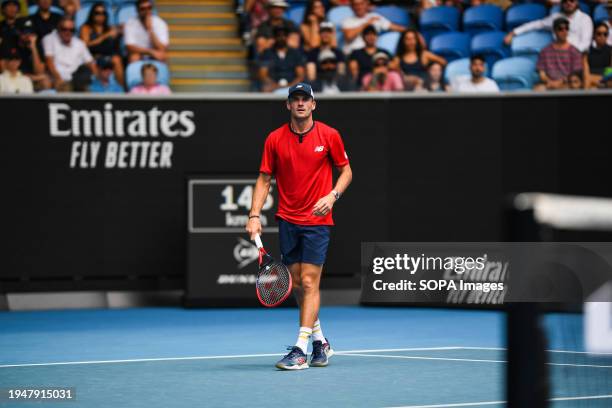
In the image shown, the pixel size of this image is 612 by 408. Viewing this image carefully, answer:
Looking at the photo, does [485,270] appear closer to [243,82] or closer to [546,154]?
[546,154]

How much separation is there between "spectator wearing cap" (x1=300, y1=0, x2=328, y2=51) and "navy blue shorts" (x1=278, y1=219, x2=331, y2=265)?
6304mm

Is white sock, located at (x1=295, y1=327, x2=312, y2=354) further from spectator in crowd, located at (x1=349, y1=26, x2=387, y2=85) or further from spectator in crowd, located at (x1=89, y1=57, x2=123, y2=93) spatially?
spectator in crowd, located at (x1=89, y1=57, x2=123, y2=93)

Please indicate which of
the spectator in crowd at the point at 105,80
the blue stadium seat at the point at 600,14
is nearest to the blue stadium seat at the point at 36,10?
the spectator in crowd at the point at 105,80

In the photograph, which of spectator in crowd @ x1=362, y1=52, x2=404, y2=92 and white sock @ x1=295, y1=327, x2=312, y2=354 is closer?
white sock @ x1=295, y1=327, x2=312, y2=354

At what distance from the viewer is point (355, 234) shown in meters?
14.6

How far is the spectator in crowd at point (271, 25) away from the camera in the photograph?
15266 mm

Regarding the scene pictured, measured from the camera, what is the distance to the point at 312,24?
51.7ft

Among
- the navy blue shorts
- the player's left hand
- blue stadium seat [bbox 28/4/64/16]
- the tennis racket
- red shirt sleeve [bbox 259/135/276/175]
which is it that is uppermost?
blue stadium seat [bbox 28/4/64/16]

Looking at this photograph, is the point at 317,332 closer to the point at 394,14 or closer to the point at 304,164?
the point at 304,164

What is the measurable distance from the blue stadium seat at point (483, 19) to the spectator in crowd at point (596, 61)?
211cm

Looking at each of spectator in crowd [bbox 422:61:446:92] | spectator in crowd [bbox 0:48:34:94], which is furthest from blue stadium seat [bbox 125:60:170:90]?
spectator in crowd [bbox 422:61:446:92]

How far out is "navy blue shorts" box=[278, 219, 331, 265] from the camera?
9086 mm

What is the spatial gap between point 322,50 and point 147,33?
95.7 inches

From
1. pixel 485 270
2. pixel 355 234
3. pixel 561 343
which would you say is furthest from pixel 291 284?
pixel 355 234
